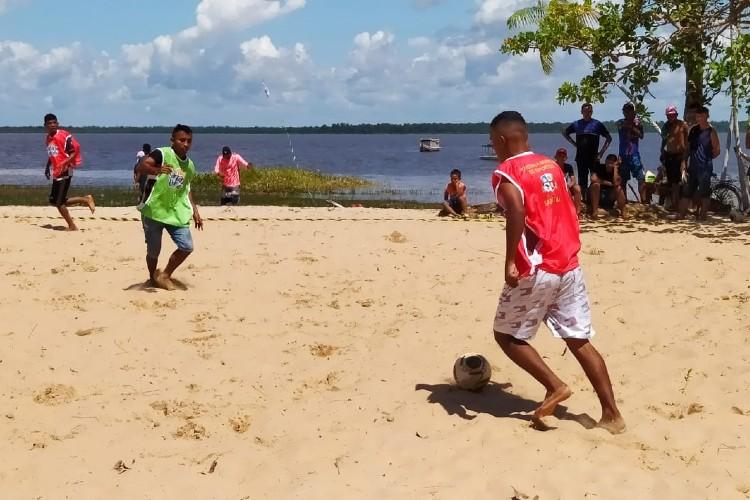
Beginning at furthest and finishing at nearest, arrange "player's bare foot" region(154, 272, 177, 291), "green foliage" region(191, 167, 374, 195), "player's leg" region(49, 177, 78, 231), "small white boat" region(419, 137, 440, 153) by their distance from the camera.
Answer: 1. "small white boat" region(419, 137, 440, 153)
2. "green foliage" region(191, 167, 374, 195)
3. "player's leg" region(49, 177, 78, 231)
4. "player's bare foot" region(154, 272, 177, 291)

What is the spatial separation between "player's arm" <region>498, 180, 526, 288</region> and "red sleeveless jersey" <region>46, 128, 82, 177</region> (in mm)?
8811

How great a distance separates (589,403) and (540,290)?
43.5 inches

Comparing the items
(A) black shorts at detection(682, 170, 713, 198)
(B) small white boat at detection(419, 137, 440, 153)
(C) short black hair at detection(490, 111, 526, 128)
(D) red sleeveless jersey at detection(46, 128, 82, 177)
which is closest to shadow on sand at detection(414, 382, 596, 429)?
(C) short black hair at detection(490, 111, 526, 128)

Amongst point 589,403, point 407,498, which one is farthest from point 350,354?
point 407,498

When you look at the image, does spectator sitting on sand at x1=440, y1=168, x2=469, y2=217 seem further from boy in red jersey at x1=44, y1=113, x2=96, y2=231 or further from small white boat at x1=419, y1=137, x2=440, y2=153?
small white boat at x1=419, y1=137, x2=440, y2=153

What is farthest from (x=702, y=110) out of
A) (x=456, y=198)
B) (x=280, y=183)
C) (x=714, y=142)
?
(x=280, y=183)

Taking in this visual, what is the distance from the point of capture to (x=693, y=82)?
12375 mm

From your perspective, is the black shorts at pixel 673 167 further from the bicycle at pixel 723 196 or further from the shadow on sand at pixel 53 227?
the shadow on sand at pixel 53 227

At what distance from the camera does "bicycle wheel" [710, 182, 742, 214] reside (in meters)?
12.9

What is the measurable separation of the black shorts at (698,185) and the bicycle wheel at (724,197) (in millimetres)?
1132

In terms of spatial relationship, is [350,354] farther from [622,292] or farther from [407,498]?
[622,292]

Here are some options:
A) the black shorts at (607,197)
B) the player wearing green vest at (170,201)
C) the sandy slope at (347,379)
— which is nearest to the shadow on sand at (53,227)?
the sandy slope at (347,379)

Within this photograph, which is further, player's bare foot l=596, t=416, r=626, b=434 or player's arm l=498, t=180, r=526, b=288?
player's bare foot l=596, t=416, r=626, b=434

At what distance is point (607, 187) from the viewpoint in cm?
1284
